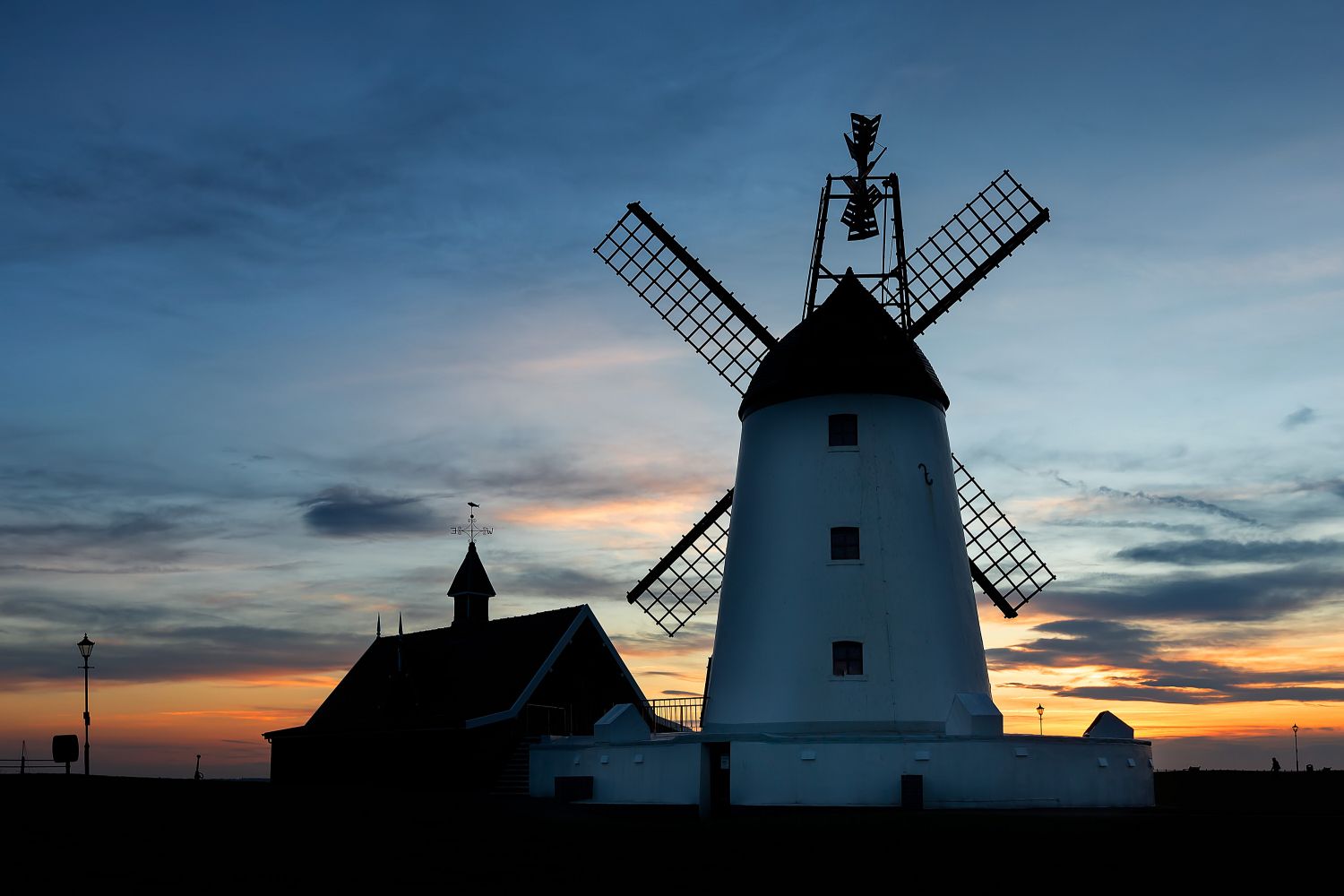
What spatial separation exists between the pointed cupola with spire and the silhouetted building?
0.16ft

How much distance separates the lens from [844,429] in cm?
2891

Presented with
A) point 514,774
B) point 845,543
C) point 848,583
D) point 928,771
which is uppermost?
point 845,543

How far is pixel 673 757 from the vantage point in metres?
28.4

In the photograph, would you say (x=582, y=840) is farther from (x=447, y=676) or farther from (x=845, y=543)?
(x=447, y=676)

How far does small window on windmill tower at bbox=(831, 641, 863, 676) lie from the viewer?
27.3 m

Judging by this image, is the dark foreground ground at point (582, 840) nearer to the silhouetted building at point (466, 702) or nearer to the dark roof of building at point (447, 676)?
the silhouetted building at point (466, 702)

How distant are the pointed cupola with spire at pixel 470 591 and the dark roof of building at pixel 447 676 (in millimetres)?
1157

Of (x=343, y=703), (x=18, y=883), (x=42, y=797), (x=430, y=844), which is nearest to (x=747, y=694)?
(x=430, y=844)

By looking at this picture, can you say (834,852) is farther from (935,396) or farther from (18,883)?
(935,396)

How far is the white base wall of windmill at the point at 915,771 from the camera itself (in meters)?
25.6

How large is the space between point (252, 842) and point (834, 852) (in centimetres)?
855

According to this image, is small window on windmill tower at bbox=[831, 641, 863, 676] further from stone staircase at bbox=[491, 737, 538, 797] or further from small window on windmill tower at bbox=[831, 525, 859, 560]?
stone staircase at bbox=[491, 737, 538, 797]

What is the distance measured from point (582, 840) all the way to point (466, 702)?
66.5 feet

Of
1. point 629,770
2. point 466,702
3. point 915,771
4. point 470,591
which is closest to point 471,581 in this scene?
point 470,591
